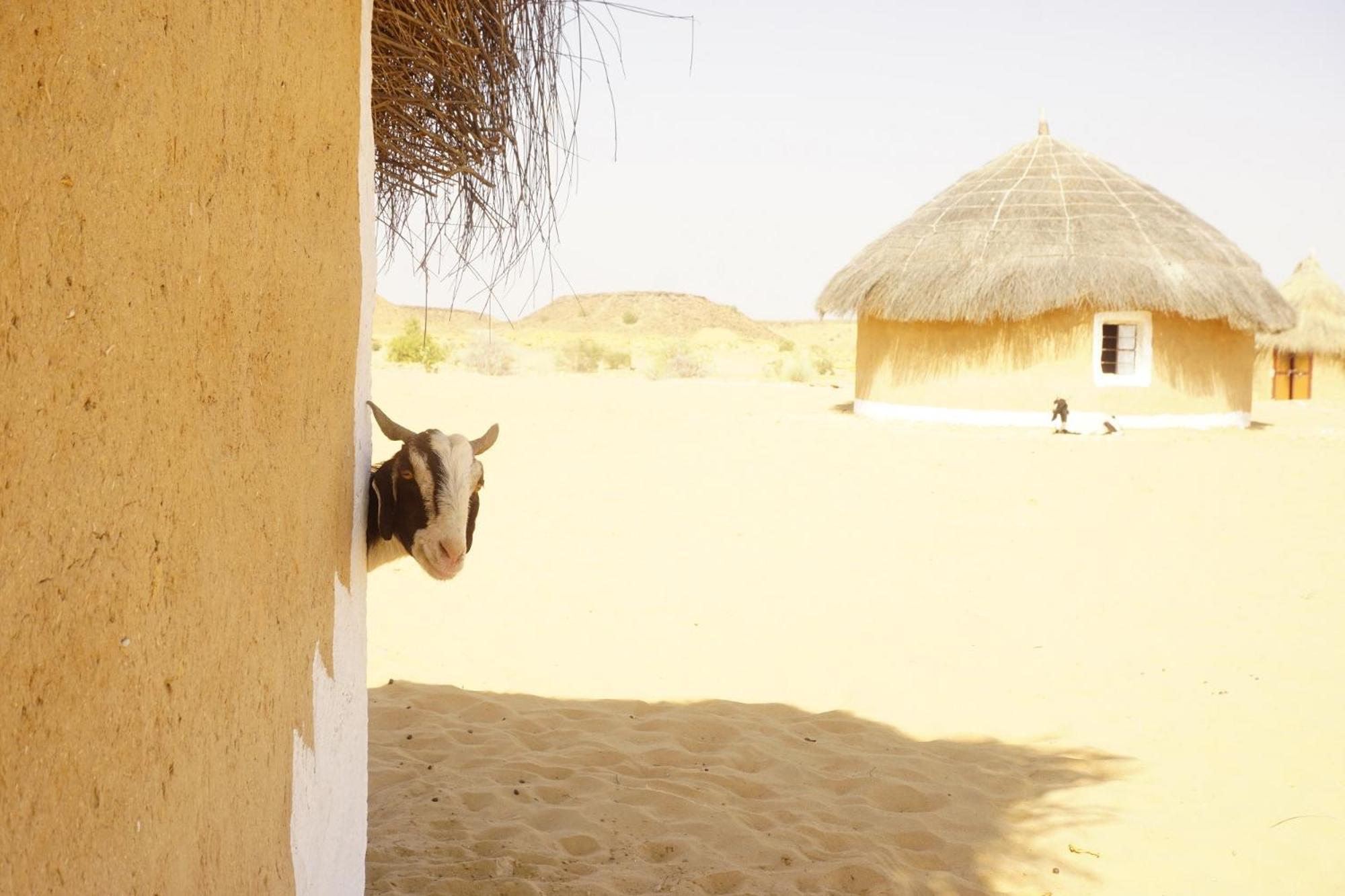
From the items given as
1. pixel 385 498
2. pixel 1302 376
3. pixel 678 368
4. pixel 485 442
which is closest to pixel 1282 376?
pixel 1302 376

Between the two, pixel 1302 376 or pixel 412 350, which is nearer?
pixel 1302 376

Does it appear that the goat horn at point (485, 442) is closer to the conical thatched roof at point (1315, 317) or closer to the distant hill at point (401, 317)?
the conical thatched roof at point (1315, 317)

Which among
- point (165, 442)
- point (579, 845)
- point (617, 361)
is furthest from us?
point (617, 361)

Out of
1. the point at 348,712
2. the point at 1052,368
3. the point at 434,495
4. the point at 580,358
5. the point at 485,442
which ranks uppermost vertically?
the point at 580,358

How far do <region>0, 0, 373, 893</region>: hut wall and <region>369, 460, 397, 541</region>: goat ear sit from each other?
215 mm

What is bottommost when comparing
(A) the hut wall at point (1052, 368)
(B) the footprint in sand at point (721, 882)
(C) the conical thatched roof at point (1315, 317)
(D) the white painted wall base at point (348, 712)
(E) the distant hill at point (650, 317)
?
(B) the footprint in sand at point (721, 882)

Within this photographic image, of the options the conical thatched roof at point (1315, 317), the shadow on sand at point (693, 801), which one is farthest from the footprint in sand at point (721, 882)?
the conical thatched roof at point (1315, 317)

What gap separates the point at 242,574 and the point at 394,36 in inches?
86.8

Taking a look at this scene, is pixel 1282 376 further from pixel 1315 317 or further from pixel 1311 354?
pixel 1315 317

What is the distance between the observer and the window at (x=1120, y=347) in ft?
60.2

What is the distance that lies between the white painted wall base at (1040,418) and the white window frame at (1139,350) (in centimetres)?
57

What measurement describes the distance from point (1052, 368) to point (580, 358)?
66.3 feet

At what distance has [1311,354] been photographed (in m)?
29.0

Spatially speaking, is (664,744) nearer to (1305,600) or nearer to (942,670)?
(942,670)
